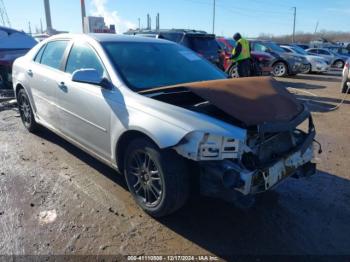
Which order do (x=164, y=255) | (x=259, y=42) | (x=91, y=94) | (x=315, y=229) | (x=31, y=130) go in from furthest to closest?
1. (x=259, y=42)
2. (x=31, y=130)
3. (x=91, y=94)
4. (x=315, y=229)
5. (x=164, y=255)

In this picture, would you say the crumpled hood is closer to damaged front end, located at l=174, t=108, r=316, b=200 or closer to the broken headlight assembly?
damaged front end, located at l=174, t=108, r=316, b=200

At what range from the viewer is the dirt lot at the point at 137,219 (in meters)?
2.90

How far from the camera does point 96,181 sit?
402 cm

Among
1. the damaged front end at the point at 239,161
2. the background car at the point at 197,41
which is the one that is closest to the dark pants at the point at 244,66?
the background car at the point at 197,41

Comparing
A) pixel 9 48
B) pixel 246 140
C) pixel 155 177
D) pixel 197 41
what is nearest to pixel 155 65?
pixel 155 177

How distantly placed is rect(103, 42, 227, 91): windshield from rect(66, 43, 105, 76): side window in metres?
0.17

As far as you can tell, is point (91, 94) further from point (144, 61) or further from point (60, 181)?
point (60, 181)

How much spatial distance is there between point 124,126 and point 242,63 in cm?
732

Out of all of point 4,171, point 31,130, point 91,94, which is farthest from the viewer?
point 31,130

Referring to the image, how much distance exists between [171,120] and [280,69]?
13.9 meters

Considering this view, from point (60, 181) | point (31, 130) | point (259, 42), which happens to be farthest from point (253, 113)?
point (259, 42)

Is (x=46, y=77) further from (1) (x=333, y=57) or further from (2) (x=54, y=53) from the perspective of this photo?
(1) (x=333, y=57)

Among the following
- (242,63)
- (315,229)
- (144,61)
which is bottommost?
(315,229)

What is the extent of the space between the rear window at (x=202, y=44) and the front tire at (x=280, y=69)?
5.09 metres
